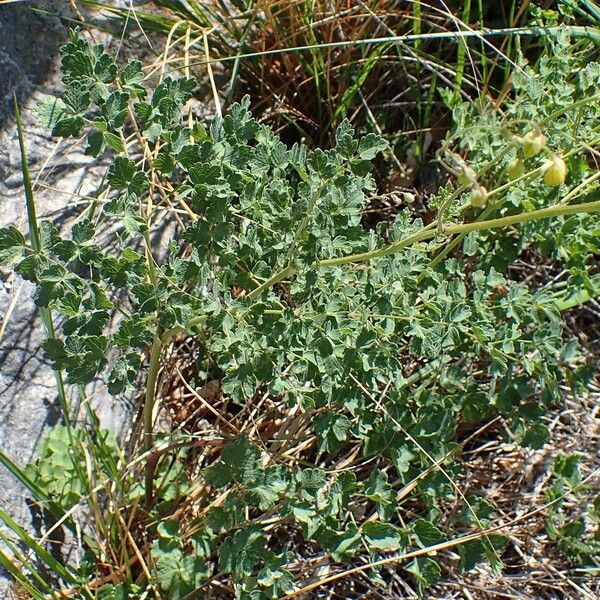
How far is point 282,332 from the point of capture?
1653mm

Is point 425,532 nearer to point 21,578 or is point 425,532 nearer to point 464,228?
point 464,228

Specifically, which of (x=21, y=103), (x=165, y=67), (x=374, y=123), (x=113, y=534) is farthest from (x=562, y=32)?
(x=113, y=534)

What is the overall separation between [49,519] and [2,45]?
1355mm

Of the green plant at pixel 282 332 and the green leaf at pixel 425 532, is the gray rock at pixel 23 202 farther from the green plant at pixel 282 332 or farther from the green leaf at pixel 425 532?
the green leaf at pixel 425 532

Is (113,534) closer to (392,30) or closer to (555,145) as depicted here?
(555,145)

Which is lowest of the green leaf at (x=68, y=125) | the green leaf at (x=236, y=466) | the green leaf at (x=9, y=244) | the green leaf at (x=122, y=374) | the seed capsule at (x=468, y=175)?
the green leaf at (x=236, y=466)

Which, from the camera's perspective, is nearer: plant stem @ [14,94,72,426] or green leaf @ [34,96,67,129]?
green leaf @ [34,96,67,129]

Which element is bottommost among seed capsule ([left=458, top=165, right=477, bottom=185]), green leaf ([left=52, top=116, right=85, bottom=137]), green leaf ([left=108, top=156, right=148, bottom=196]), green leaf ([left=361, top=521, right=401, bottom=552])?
green leaf ([left=361, top=521, right=401, bottom=552])

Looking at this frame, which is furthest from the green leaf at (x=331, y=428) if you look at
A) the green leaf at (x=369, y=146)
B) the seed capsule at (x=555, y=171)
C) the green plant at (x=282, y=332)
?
the seed capsule at (x=555, y=171)

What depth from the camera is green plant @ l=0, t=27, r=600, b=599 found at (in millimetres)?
1629

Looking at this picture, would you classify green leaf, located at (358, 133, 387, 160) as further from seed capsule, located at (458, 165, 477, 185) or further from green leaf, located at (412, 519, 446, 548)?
green leaf, located at (412, 519, 446, 548)

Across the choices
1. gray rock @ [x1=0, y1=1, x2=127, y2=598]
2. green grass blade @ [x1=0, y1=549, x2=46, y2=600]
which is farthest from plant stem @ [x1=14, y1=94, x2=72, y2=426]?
green grass blade @ [x1=0, y1=549, x2=46, y2=600]

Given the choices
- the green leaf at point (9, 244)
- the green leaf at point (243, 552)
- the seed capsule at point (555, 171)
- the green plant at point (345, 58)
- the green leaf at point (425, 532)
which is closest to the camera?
the seed capsule at point (555, 171)

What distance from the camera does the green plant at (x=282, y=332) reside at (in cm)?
163
